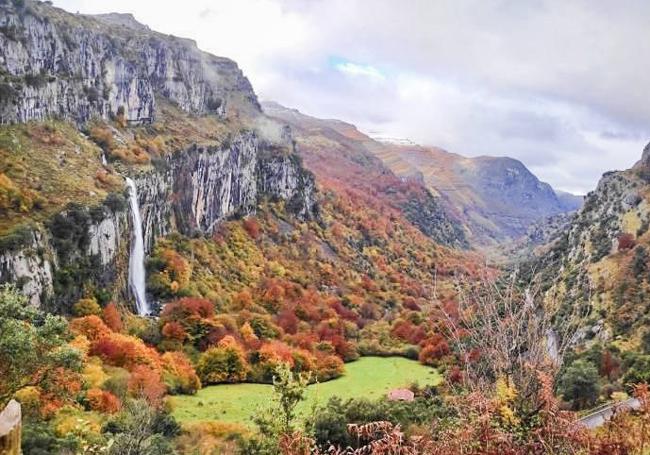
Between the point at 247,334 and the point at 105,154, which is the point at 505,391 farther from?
the point at 105,154

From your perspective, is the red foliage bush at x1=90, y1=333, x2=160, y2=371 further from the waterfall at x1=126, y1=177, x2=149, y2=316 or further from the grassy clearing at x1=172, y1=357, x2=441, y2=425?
the waterfall at x1=126, y1=177, x2=149, y2=316

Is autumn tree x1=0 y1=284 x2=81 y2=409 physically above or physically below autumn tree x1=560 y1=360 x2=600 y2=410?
above

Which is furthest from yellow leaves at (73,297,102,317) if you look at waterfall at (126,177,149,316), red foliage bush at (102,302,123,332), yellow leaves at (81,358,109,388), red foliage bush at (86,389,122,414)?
red foliage bush at (86,389,122,414)

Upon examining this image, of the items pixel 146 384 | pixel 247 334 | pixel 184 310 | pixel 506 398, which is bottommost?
pixel 146 384

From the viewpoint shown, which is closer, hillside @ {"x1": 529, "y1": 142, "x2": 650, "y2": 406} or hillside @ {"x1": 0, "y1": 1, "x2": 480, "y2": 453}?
hillside @ {"x1": 0, "y1": 1, "x2": 480, "y2": 453}

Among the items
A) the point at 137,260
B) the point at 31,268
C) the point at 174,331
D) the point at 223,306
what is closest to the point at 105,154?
the point at 137,260

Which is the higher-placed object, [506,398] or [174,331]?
[506,398]

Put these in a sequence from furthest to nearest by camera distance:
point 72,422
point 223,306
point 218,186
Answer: point 218,186 → point 223,306 → point 72,422
